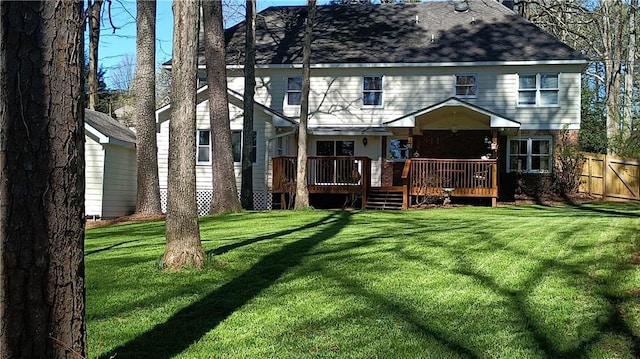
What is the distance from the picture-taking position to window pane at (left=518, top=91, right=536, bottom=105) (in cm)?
2297

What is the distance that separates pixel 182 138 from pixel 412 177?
12789 mm

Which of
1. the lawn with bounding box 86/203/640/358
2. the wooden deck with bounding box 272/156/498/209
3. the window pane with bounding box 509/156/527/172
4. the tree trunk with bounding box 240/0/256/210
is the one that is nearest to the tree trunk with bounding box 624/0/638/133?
the window pane with bounding box 509/156/527/172

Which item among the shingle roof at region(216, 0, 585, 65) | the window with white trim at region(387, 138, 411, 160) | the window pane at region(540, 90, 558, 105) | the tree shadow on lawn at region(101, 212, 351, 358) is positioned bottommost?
the tree shadow on lawn at region(101, 212, 351, 358)

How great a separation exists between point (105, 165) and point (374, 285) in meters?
14.4

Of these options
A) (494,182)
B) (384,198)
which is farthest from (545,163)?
(384,198)

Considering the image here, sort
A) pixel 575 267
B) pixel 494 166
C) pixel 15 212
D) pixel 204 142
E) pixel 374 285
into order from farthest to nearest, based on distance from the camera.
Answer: pixel 204 142, pixel 494 166, pixel 575 267, pixel 374 285, pixel 15 212

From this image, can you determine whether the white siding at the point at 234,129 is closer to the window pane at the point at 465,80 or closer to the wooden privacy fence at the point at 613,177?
the window pane at the point at 465,80

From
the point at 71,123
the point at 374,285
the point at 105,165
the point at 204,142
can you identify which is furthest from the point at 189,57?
the point at 204,142

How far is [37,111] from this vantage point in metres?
3.23

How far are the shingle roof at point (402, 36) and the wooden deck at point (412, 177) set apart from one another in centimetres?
535

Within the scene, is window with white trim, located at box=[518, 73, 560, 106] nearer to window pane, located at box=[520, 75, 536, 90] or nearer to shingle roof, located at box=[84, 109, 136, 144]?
window pane, located at box=[520, 75, 536, 90]

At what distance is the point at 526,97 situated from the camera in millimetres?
23031

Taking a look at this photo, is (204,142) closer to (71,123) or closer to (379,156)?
(379,156)

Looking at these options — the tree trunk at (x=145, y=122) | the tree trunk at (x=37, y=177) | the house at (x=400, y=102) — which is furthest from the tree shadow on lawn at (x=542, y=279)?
the house at (x=400, y=102)
